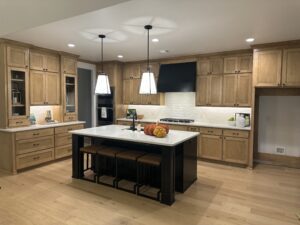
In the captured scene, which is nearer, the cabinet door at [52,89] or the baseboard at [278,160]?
the baseboard at [278,160]

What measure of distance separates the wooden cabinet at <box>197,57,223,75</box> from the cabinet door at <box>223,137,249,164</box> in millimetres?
1647

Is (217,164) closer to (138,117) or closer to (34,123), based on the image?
(138,117)

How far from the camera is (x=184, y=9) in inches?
102

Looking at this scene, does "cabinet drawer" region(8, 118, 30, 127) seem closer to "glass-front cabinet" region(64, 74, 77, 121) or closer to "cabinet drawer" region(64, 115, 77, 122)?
"cabinet drawer" region(64, 115, 77, 122)

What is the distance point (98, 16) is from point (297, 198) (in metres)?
3.96

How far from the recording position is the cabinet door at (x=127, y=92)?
6398 mm

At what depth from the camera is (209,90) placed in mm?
5145

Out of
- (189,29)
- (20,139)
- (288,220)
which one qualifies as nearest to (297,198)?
(288,220)

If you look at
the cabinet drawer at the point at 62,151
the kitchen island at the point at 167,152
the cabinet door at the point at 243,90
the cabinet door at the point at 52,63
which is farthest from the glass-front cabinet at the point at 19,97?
the cabinet door at the point at 243,90

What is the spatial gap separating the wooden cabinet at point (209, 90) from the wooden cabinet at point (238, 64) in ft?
0.92

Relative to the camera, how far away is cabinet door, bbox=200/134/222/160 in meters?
4.73

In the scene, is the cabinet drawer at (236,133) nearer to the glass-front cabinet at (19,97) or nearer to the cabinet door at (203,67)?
the cabinet door at (203,67)

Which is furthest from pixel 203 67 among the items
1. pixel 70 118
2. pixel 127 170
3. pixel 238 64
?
A: pixel 70 118

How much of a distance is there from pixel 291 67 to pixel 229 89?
127 centimetres
